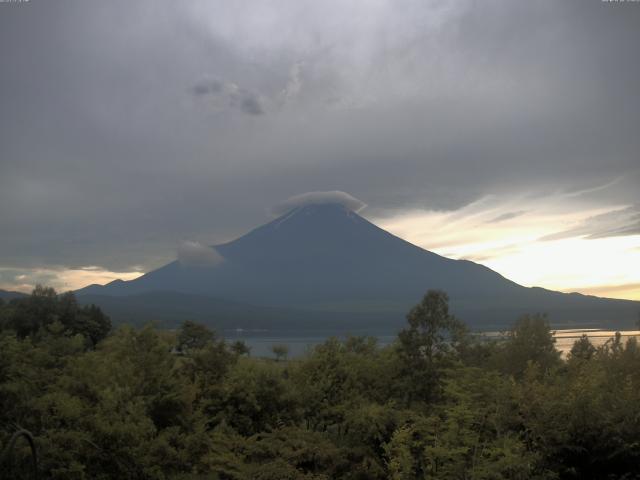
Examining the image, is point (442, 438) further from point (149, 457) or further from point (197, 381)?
point (197, 381)

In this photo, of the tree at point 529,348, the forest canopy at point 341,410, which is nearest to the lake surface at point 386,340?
the forest canopy at point 341,410

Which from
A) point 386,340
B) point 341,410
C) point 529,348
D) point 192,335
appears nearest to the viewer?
point 341,410

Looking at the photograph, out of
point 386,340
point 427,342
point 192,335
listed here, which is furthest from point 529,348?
point 386,340

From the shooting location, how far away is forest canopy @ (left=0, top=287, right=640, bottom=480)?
41.8 ft

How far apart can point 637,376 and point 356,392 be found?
873 cm

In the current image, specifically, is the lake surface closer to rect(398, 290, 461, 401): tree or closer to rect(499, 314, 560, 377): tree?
rect(398, 290, 461, 401): tree

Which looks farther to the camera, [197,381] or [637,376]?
[197,381]

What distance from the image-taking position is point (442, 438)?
12508 millimetres

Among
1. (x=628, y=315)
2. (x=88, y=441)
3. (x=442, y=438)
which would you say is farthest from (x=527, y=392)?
(x=628, y=315)

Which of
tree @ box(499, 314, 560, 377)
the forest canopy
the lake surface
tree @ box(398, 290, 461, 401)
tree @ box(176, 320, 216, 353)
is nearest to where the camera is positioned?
the forest canopy

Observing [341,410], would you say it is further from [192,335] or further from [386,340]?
[386,340]

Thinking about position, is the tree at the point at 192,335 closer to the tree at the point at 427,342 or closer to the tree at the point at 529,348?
the tree at the point at 427,342

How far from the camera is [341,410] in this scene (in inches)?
728

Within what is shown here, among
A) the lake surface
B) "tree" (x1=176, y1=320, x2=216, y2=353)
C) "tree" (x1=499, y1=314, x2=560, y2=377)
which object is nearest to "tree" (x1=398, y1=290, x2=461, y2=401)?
"tree" (x1=499, y1=314, x2=560, y2=377)
